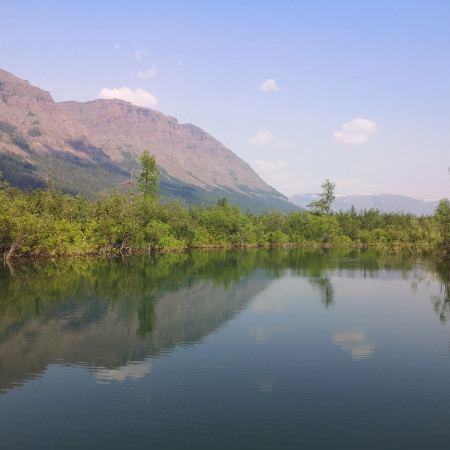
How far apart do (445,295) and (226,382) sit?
28.3 meters

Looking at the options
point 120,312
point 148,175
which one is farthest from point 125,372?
point 148,175

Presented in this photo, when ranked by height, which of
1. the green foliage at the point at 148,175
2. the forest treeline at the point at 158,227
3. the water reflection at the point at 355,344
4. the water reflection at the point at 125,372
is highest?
the green foliage at the point at 148,175

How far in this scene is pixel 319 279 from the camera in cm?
4478

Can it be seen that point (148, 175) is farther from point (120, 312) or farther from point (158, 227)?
point (120, 312)

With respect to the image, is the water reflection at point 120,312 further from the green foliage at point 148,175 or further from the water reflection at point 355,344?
the green foliage at point 148,175

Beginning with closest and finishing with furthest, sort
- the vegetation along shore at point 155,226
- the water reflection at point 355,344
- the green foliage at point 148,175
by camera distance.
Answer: the water reflection at point 355,344, the vegetation along shore at point 155,226, the green foliage at point 148,175

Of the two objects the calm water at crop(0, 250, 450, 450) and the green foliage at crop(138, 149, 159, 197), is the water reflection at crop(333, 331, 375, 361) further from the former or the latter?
the green foliage at crop(138, 149, 159, 197)

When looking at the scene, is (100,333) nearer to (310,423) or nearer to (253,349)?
(253,349)

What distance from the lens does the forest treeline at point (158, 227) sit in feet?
179

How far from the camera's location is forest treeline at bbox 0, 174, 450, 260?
179 ft

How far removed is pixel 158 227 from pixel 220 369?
64.5m

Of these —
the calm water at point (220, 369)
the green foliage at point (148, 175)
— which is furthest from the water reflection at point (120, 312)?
the green foliage at point (148, 175)

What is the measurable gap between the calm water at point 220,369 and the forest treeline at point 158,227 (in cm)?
2239

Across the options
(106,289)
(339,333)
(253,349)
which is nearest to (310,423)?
(253,349)
